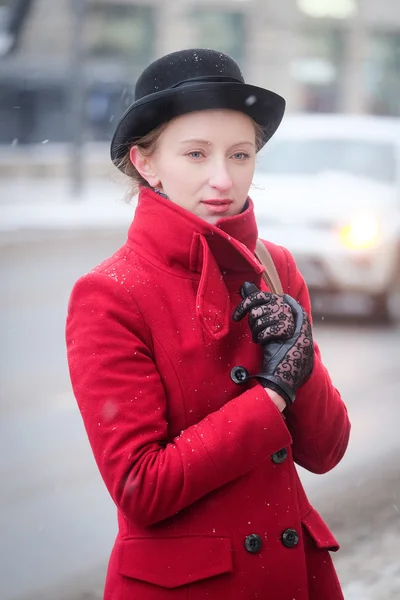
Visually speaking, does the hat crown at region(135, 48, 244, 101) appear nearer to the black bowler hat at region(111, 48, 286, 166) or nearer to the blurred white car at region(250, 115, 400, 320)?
the black bowler hat at region(111, 48, 286, 166)

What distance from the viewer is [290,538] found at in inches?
77.5

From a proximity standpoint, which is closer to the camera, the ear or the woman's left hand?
the woman's left hand

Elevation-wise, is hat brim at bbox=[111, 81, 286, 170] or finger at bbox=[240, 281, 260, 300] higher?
hat brim at bbox=[111, 81, 286, 170]

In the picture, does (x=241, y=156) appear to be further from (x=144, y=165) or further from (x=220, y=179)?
(x=144, y=165)

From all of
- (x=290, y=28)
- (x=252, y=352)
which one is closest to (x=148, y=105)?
(x=252, y=352)

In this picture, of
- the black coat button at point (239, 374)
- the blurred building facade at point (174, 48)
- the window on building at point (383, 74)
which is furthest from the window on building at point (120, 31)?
the black coat button at point (239, 374)

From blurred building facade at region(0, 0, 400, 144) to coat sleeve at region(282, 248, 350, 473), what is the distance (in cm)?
2853

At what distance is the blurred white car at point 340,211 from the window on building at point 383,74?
88.5 ft

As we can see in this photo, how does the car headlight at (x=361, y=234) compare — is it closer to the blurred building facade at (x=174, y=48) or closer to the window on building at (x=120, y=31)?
the blurred building facade at (x=174, y=48)

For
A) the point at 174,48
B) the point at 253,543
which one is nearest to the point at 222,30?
the point at 174,48

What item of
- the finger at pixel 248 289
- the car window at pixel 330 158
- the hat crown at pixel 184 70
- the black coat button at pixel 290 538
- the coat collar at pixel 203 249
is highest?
the hat crown at pixel 184 70

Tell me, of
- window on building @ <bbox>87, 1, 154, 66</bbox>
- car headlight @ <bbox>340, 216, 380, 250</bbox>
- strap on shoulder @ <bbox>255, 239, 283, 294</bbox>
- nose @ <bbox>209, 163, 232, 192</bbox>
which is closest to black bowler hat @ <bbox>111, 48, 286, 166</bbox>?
nose @ <bbox>209, 163, 232, 192</bbox>

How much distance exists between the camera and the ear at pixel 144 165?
2054 millimetres

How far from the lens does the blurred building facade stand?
3178 centimetres
